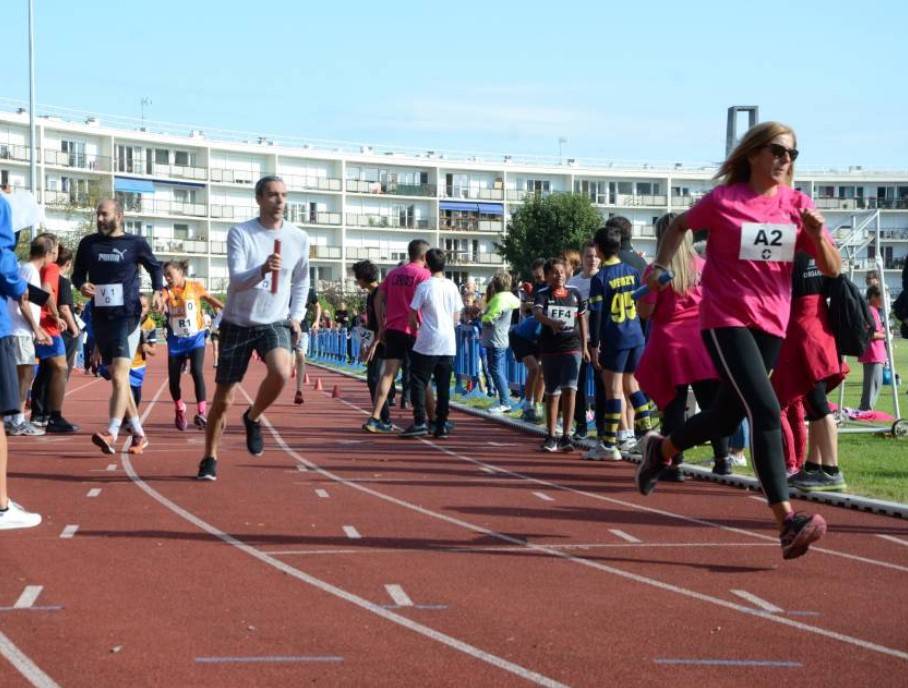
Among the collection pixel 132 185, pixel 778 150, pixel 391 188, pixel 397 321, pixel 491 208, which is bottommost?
pixel 397 321

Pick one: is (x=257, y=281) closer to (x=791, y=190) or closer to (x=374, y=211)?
(x=791, y=190)

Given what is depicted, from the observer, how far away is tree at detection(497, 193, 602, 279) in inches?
3831

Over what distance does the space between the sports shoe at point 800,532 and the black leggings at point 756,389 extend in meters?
0.20

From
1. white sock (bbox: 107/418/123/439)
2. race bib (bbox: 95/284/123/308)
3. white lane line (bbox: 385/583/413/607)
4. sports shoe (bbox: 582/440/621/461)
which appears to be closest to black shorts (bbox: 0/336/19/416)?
white lane line (bbox: 385/583/413/607)

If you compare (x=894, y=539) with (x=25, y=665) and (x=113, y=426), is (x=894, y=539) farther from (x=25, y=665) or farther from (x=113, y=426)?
(x=113, y=426)

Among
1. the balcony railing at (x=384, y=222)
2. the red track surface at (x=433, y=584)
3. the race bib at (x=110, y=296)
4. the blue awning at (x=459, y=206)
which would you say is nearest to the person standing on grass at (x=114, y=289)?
the race bib at (x=110, y=296)

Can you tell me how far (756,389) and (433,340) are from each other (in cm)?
829

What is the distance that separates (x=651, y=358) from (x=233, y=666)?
6390 millimetres

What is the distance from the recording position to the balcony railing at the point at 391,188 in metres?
110

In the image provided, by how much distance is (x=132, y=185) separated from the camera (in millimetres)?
96062

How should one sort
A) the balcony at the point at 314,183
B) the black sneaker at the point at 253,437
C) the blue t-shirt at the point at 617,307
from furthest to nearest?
the balcony at the point at 314,183
the blue t-shirt at the point at 617,307
the black sneaker at the point at 253,437

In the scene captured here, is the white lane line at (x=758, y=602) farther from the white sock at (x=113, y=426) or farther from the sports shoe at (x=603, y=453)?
the white sock at (x=113, y=426)

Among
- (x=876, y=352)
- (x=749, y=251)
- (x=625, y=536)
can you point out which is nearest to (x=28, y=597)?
(x=625, y=536)

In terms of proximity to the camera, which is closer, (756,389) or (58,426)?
(756,389)
